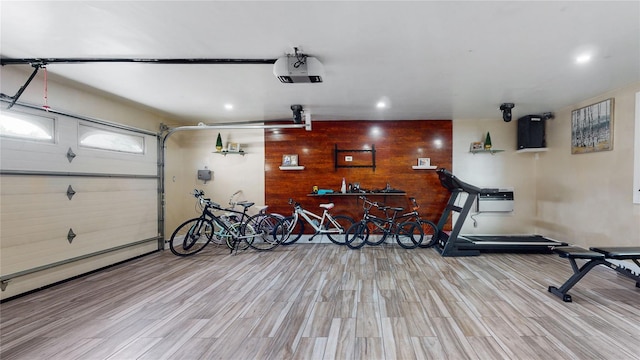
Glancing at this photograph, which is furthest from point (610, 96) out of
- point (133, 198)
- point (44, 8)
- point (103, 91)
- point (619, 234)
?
point (133, 198)

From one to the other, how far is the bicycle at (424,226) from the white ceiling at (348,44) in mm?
2350

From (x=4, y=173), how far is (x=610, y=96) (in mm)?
8092

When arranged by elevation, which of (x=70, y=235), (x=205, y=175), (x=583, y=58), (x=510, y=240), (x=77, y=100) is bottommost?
(x=510, y=240)

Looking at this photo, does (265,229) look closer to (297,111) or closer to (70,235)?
(297,111)

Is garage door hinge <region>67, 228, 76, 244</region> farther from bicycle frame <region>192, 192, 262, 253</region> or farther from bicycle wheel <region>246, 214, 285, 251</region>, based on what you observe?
bicycle wheel <region>246, 214, 285, 251</region>

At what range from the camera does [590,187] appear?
3.98m

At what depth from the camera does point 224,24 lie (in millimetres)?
1975

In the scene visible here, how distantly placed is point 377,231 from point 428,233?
3.55 feet

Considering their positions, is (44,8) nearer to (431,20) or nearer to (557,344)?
(431,20)

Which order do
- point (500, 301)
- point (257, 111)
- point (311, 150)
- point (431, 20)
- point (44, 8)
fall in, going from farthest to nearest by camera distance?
1. point (311, 150)
2. point (257, 111)
3. point (500, 301)
4. point (431, 20)
5. point (44, 8)

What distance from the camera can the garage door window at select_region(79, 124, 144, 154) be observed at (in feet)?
11.6

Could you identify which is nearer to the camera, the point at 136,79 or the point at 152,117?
the point at 136,79

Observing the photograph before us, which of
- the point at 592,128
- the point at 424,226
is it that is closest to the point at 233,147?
the point at 424,226

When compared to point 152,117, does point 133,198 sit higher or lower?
lower
